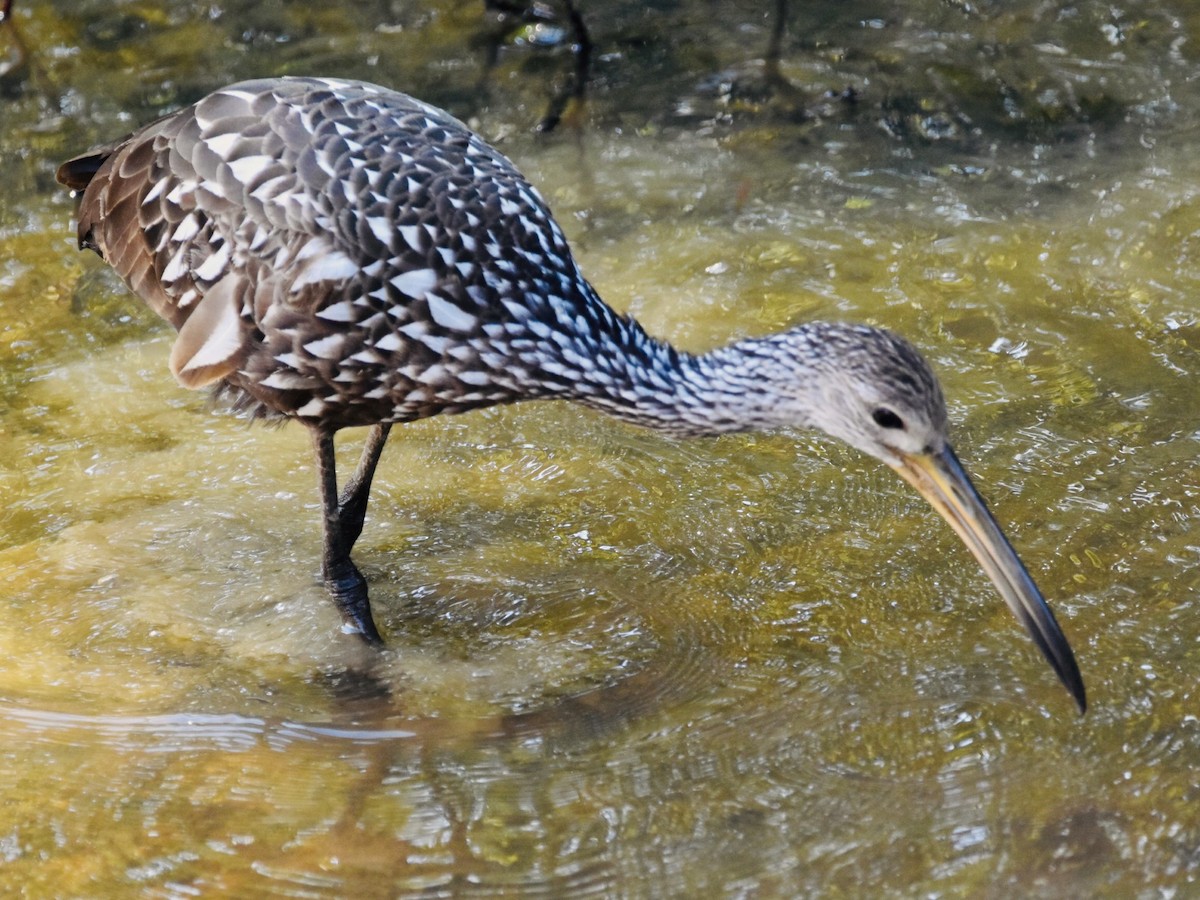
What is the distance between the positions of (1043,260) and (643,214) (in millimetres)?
1931

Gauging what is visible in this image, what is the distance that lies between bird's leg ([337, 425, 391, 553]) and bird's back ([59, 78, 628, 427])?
460 millimetres

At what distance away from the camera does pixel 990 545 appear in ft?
12.5

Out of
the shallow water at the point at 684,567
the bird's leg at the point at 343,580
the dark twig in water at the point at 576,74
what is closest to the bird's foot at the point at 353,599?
the bird's leg at the point at 343,580

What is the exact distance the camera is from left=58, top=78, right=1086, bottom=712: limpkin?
3881 mm

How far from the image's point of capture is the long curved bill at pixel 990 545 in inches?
150

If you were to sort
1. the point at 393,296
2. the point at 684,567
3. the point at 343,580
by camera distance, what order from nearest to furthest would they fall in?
the point at 393,296
the point at 343,580
the point at 684,567

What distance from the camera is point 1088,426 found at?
18.0 ft

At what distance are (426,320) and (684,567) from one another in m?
1.44

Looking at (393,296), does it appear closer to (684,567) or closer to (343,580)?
(343,580)

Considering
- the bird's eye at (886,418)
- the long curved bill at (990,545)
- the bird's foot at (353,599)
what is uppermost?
the bird's eye at (886,418)

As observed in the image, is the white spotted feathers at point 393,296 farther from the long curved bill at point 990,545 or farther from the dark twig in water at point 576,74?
the dark twig in water at point 576,74

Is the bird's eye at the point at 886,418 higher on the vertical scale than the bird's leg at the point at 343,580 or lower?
higher

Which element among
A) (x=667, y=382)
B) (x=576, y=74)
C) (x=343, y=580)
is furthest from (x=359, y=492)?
(x=576, y=74)

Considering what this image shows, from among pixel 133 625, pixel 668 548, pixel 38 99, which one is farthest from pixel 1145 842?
pixel 38 99
